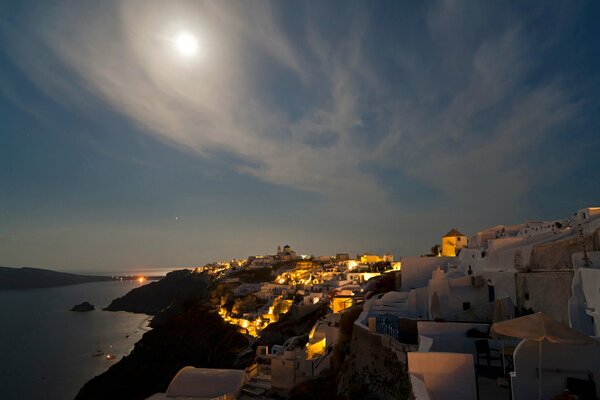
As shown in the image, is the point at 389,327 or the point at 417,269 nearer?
the point at 389,327

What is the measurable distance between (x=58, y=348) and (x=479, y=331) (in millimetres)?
82452

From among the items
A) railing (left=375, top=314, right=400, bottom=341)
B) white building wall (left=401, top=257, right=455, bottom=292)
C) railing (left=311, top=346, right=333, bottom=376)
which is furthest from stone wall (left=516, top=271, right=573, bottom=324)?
railing (left=311, top=346, right=333, bottom=376)

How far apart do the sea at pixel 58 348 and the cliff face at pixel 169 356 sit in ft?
19.2

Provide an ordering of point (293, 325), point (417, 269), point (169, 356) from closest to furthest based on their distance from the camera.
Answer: point (417, 269)
point (293, 325)
point (169, 356)

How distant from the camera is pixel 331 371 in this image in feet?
76.4

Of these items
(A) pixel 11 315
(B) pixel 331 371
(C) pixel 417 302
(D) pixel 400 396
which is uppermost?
(C) pixel 417 302

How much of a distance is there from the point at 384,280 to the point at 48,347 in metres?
70.1

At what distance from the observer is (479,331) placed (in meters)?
11.4

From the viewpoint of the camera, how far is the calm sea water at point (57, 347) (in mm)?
50125

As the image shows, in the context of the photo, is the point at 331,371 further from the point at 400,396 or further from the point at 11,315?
the point at 11,315

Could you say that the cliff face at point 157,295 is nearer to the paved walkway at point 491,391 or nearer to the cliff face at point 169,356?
the cliff face at point 169,356

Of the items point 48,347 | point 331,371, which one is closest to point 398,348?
point 331,371

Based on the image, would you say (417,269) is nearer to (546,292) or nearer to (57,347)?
(546,292)

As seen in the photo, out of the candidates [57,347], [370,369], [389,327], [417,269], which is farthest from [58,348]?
[389,327]
